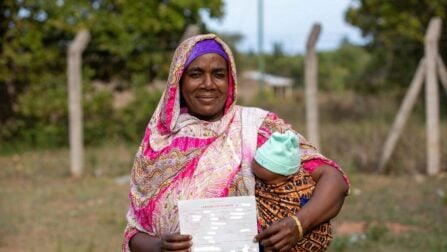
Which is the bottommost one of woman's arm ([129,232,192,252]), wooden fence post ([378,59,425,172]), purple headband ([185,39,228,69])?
wooden fence post ([378,59,425,172])

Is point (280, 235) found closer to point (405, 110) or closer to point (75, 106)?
point (405, 110)

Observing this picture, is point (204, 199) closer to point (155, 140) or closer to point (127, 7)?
point (155, 140)

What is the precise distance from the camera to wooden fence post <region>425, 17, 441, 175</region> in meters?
9.27

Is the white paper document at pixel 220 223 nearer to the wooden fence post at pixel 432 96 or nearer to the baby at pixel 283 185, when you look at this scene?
the baby at pixel 283 185

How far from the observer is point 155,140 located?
2686 millimetres

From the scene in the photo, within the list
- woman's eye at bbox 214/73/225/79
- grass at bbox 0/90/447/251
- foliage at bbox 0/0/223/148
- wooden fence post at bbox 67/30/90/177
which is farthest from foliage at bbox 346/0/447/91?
woman's eye at bbox 214/73/225/79

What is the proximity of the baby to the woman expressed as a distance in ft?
0.14

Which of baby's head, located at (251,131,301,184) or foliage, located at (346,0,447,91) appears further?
foliage, located at (346,0,447,91)

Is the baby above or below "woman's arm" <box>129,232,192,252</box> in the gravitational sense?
above

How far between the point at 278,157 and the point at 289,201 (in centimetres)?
17

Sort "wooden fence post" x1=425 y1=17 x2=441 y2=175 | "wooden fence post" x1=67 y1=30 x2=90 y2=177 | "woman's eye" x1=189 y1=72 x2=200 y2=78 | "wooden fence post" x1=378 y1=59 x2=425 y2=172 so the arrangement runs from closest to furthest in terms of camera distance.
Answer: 1. "woman's eye" x1=189 y1=72 x2=200 y2=78
2. "wooden fence post" x1=425 y1=17 x2=441 y2=175
3. "wooden fence post" x1=378 y1=59 x2=425 y2=172
4. "wooden fence post" x1=67 y1=30 x2=90 y2=177

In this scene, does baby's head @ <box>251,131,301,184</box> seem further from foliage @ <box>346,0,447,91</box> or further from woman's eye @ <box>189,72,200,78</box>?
foliage @ <box>346,0,447,91</box>

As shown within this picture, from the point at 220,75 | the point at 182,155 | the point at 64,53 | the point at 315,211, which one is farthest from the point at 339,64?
the point at 315,211

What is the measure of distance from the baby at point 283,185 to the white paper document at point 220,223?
0.08 m
